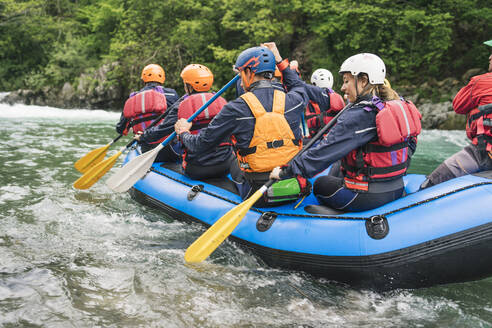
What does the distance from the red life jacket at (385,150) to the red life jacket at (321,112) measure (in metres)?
1.84

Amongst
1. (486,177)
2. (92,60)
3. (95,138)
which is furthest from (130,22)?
→ (486,177)

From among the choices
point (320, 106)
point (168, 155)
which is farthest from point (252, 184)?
point (168, 155)

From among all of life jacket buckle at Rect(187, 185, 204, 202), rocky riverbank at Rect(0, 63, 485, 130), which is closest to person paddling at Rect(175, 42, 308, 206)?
life jacket buckle at Rect(187, 185, 204, 202)

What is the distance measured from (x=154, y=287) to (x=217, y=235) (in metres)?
0.56

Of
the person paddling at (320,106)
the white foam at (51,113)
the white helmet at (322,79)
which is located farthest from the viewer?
the white foam at (51,113)

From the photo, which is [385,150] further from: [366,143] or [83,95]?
[83,95]

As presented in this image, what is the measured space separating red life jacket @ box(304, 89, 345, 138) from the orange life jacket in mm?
1625

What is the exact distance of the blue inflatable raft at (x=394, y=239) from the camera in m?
2.63

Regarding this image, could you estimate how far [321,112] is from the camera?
4824 millimetres

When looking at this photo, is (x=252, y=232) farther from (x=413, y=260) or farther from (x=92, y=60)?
(x=92, y=60)

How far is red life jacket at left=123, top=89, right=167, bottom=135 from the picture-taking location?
17.4 feet

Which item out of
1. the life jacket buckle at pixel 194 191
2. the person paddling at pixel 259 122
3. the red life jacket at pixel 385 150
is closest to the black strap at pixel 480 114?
the red life jacket at pixel 385 150

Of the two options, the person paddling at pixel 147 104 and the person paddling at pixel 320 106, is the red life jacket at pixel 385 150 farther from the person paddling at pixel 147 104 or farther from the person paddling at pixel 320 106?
the person paddling at pixel 147 104

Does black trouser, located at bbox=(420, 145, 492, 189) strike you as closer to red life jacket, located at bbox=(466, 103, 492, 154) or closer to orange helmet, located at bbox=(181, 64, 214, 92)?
red life jacket, located at bbox=(466, 103, 492, 154)
